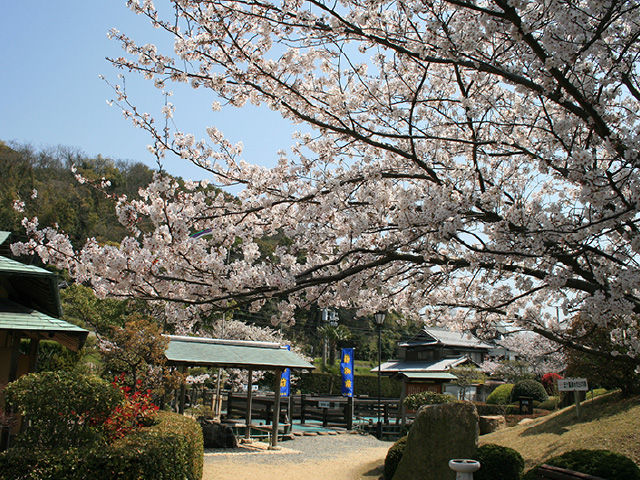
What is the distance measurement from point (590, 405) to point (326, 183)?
8343 mm

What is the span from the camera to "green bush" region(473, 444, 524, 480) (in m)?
6.70

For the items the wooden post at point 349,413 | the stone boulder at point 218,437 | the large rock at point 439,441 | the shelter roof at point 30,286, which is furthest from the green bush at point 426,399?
the shelter roof at point 30,286

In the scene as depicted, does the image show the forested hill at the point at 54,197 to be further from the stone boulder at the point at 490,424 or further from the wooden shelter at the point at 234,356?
the stone boulder at the point at 490,424

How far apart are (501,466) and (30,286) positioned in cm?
881

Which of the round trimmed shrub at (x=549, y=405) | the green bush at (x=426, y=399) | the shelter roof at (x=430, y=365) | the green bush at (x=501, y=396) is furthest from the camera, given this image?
the shelter roof at (x=430, y=365)

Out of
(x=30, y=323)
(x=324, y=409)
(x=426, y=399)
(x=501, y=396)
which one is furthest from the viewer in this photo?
(x=501, y=396)

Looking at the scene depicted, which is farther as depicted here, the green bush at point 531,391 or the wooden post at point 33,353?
the green bush at point 531,391

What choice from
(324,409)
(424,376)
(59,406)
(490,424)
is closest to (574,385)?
(490,424)

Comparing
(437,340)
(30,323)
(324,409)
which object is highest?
(437,340)

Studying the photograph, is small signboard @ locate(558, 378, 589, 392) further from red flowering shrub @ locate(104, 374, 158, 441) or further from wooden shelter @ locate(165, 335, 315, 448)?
red flowering shrub @ locate(104, 374, 158, 441)

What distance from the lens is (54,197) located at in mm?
41156

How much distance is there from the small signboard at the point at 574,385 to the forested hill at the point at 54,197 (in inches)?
1257

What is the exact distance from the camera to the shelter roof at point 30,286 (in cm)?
803

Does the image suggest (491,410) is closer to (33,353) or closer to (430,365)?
(33,353)
